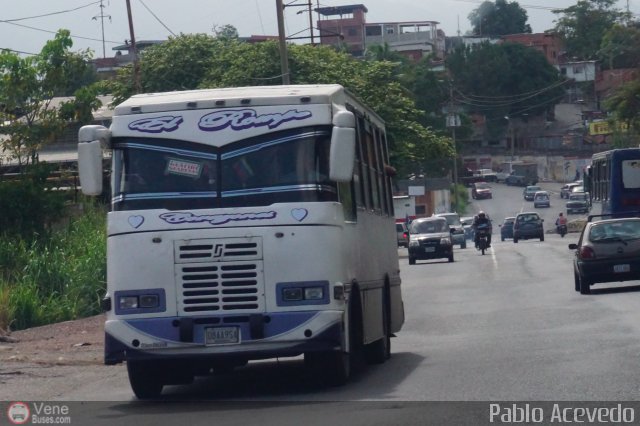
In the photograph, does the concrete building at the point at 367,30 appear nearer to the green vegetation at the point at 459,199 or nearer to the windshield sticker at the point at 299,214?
the green vegetation at the point at 459,199

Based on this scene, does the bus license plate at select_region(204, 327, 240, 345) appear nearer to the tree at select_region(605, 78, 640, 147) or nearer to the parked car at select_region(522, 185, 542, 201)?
the tree at select_region(605, 78, 640, 147)

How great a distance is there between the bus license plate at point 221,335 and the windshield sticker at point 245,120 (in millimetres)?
1984

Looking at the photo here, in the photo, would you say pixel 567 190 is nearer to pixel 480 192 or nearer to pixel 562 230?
pixel 480 192

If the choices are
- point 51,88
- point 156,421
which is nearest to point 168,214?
point 156,421

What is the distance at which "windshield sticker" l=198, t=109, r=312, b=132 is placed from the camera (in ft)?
41.4

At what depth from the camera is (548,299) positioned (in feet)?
82.6

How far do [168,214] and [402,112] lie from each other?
5101 cm

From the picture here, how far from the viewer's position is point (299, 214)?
1223 centimetres

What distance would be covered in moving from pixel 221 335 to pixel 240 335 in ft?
0.60

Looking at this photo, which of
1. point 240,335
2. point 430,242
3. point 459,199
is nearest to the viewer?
point 240,335

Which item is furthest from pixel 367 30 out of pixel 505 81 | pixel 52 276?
pixel 52 276

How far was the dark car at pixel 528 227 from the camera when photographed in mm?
65062

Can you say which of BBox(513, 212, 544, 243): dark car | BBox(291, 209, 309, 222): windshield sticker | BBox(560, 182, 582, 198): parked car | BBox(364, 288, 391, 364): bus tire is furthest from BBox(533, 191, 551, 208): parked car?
BBox(291, 209, 309, 222): windshield sticker

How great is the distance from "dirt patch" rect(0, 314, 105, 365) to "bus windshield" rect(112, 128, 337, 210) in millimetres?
4973
